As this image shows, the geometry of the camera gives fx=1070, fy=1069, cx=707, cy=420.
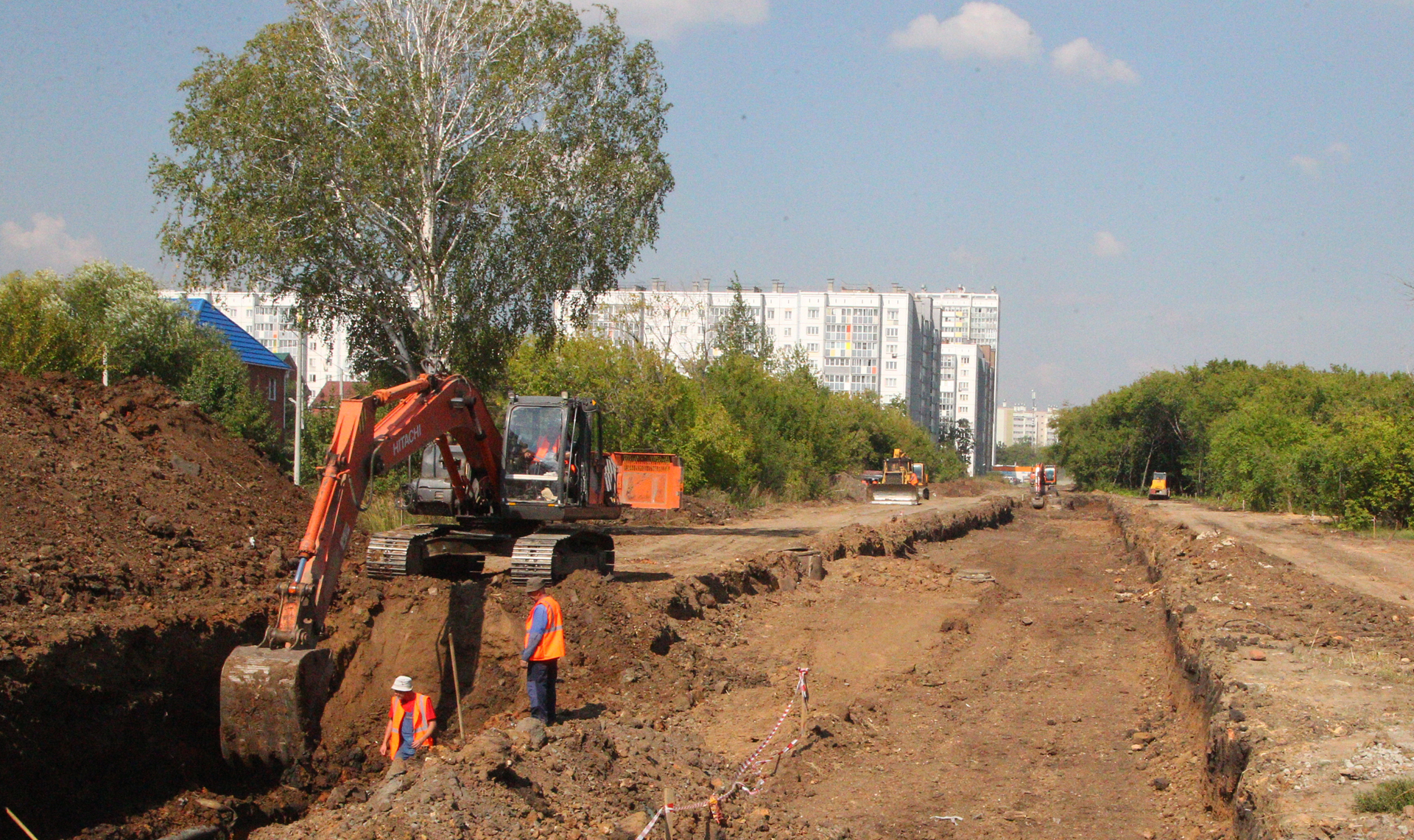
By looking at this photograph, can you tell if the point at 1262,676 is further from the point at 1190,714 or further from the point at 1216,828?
the point at 1216,828

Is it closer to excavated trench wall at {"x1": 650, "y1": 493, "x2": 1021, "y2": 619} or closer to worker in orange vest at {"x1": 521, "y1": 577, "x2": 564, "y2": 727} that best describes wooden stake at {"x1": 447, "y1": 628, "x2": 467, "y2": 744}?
worker in orange vest at {"x1": 521, "y1": 577, "x2": 564, "y2": 727}

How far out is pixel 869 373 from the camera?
122875 mm

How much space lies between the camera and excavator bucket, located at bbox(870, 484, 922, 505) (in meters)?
48.0

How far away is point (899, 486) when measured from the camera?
→ 49500mm

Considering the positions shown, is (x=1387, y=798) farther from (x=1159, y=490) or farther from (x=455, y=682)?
(x=1159, y=490)

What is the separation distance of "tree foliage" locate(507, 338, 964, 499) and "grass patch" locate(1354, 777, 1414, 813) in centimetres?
2080

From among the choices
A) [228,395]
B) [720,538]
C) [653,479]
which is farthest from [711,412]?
[228,395]

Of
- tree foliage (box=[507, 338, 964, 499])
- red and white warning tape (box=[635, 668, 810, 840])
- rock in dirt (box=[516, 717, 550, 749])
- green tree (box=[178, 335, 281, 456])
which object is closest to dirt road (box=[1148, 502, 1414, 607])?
red and white warning tape (box=[635, 668, 810, 840])

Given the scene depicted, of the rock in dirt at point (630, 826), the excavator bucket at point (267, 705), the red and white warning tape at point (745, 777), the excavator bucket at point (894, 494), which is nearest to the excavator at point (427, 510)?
the excavator bucket at point (267, 705)

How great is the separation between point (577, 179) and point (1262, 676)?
1751 cm

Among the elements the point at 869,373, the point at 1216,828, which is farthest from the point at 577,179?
the point at 869,373

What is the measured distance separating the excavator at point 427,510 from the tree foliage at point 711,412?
11625mm

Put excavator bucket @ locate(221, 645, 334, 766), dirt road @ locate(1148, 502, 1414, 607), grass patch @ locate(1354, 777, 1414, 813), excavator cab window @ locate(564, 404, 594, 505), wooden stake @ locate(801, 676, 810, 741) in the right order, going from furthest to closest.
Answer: dirt road @ locate(1148, 502, 1414, 607) < excavator cab window @ locate(564, 404, 594, 505) < wooden stake @ locate(801, 676, 810, 741) < excavator bucket @ locate(221, 645, 334, 766) < grass patch @ locate(1354, 777, 1414, 813)

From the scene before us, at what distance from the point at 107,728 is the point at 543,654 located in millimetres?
3294
